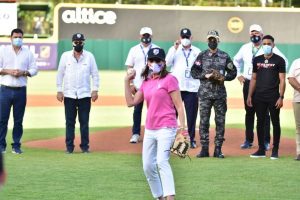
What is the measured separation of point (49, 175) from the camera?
490 inches

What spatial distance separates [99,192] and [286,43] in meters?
34.6

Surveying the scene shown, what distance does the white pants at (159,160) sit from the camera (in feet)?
31.9

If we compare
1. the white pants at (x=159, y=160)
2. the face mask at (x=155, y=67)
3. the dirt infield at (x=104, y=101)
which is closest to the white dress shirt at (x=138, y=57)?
the face mask at (x=155, y=67)

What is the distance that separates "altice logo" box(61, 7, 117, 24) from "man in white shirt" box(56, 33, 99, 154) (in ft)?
94.5

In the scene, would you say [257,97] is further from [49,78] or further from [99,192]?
[49,78]

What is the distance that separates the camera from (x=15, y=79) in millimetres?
14961

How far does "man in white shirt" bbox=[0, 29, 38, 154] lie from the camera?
15.0 meters

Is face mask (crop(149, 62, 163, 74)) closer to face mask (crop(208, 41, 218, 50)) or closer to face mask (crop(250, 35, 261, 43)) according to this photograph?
face mask (crop(208, 41, 218, 50))

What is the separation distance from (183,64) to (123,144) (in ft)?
6.65

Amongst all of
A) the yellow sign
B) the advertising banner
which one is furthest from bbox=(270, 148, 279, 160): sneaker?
the yellow sign

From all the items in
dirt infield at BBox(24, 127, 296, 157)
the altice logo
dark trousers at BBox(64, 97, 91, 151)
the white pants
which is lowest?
dirt infield at BBox(24, 127, 296, 157)

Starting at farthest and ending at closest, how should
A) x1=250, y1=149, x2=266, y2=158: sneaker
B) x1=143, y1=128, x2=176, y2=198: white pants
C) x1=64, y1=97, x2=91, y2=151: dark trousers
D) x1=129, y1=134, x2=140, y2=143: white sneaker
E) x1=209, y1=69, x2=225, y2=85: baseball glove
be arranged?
x1=129, y1=134, x2=140, y2=143: white sneaker, x1=64, y1=97, x2=91, y2=151: dark trousers, x1=250, y1=149, x2=266, y2=158: sneaker, x1=209, y1=69, x2=225, y2=85: baseball glove, x1=143, y1=128, x2=176, y2=198: white pants

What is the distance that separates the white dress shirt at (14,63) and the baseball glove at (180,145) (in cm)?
574

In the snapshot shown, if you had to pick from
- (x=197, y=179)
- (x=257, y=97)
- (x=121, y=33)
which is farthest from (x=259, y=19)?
(x=197, y=179)
